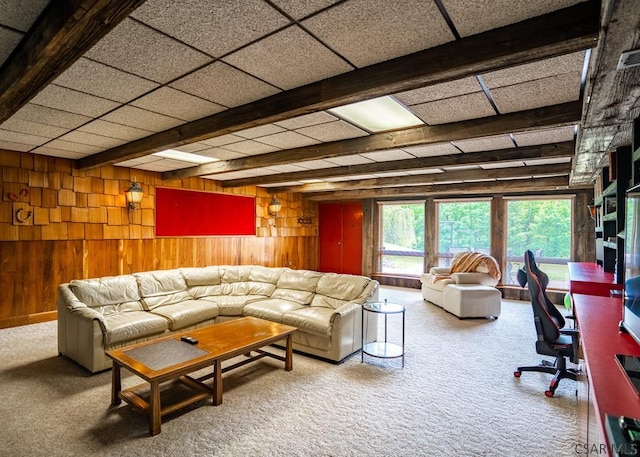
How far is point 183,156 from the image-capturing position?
15.8 feet

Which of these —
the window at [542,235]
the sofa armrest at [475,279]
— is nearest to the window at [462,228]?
the window at [542,235]

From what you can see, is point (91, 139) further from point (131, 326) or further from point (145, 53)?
point (145, 53)

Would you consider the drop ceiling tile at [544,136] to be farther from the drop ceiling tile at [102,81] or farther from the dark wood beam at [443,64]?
the drop ceiling tile at [102,81]

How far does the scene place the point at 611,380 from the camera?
135 cm

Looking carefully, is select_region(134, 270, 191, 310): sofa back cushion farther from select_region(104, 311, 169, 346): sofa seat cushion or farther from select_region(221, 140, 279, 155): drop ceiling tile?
select_region(221, 140, 279, 155): drop ceiling tile

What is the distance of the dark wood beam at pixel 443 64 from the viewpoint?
153 centimetres

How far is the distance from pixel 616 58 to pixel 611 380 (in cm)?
133

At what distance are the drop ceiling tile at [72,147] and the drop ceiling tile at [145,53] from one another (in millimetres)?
2557

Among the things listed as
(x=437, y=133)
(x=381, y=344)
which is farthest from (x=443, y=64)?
(x=381, y=344)

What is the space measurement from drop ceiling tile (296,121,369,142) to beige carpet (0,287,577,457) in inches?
97.1

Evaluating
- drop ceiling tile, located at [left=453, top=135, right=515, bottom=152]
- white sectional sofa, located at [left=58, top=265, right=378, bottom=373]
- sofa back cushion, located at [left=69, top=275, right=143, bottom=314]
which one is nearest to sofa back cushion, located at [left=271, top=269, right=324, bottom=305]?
white sectional sofa, located at [left=58, top=265, right=378, bottom=373]

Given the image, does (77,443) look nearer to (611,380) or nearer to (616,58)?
(611,380)

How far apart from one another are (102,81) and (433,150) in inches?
135

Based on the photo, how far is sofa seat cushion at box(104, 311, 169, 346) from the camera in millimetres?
3436
